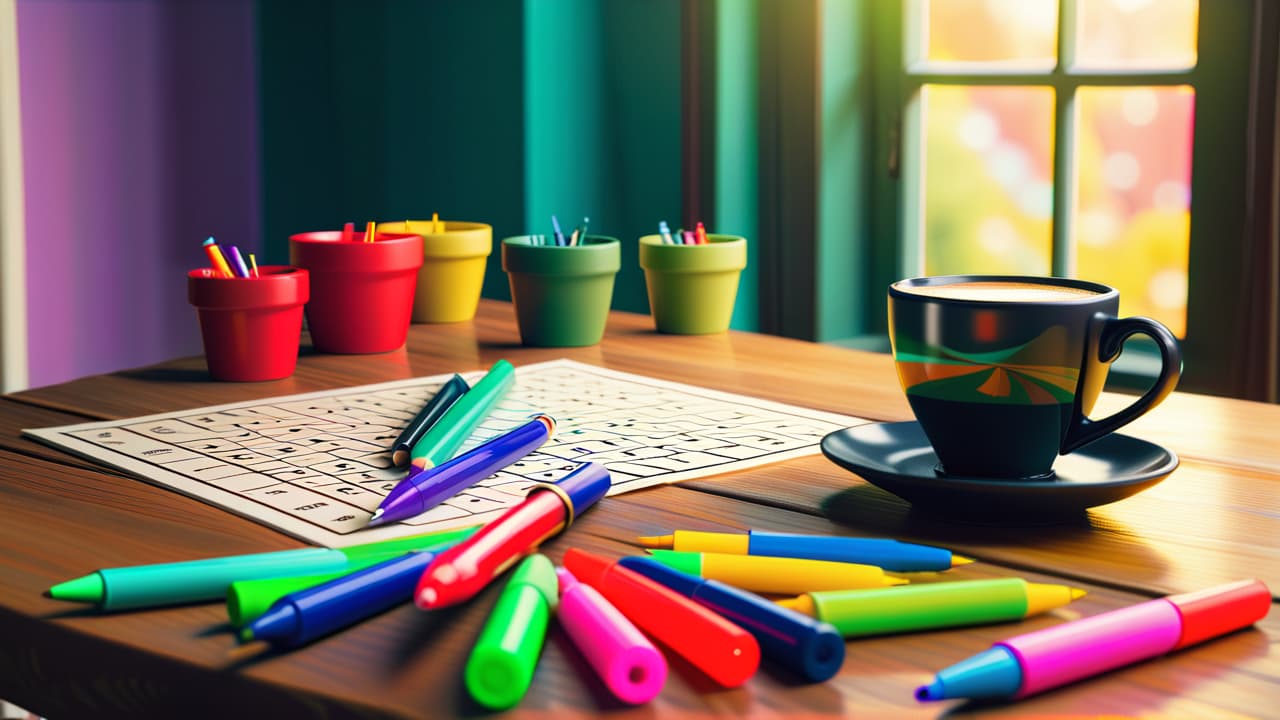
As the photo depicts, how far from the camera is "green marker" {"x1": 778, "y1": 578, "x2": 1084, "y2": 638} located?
51 cm

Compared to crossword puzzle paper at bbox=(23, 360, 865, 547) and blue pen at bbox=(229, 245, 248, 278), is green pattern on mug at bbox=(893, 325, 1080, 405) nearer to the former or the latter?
crossword puzzle paper at bbox=(23, 360, 865, 547)

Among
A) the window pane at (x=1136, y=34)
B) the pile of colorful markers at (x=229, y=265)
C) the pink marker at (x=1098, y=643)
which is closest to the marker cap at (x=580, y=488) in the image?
the pink marker at (x=1098, y=643)

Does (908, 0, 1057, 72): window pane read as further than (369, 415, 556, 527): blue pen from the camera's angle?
Yes

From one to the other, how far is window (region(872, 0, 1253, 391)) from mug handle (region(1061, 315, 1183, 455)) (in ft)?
3.05

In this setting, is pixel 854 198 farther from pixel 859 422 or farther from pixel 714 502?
pixel 714 502

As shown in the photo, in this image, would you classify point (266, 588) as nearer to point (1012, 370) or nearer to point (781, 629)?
point (781, 629)

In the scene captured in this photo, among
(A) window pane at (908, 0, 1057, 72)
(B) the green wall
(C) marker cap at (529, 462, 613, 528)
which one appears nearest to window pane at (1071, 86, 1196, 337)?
(A) window pane at (908, 0, 1057, 72)

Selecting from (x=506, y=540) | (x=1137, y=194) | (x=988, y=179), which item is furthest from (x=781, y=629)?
(x=988, y=179)

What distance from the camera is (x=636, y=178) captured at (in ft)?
6.59

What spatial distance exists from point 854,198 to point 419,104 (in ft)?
2.36

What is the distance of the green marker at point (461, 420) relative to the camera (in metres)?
0.78

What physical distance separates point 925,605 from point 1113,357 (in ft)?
0.70

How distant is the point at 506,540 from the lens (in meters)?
0.57

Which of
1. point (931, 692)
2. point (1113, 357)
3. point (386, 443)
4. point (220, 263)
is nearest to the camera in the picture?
point (931, 692)
